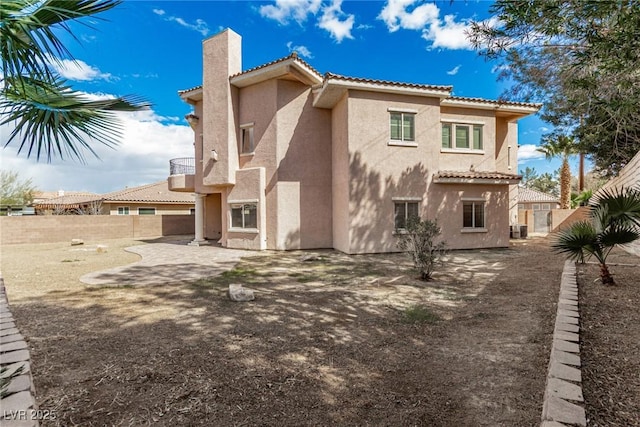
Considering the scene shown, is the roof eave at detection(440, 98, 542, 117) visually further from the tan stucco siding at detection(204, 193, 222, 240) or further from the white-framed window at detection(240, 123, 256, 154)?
the tan stucco siding at detection(204, 193, 222, 240)

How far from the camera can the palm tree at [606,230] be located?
6.72 m

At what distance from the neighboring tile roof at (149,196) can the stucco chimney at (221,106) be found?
18044mm

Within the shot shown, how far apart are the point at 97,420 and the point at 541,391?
4.72 meters

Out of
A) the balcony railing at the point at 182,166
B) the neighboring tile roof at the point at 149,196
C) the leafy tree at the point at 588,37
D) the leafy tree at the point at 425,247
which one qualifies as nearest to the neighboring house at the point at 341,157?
the balcony railing at the point at 182,166

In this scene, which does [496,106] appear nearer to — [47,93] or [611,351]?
[611,351]

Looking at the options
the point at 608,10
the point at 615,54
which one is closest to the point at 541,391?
the point at 615,54

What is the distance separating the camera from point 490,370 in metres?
3.97

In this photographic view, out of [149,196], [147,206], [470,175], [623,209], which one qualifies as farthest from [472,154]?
[149,196]

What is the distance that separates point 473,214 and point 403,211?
4249 mm

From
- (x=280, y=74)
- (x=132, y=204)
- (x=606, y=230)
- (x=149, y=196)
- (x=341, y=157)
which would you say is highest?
(x=280, y=74)

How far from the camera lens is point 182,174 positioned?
21.2 meters

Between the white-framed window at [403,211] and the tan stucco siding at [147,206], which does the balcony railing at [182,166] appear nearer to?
the white-framed window at [403,211]

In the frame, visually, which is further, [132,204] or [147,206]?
[147,206]

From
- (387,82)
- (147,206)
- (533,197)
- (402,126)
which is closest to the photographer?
(387,82)
